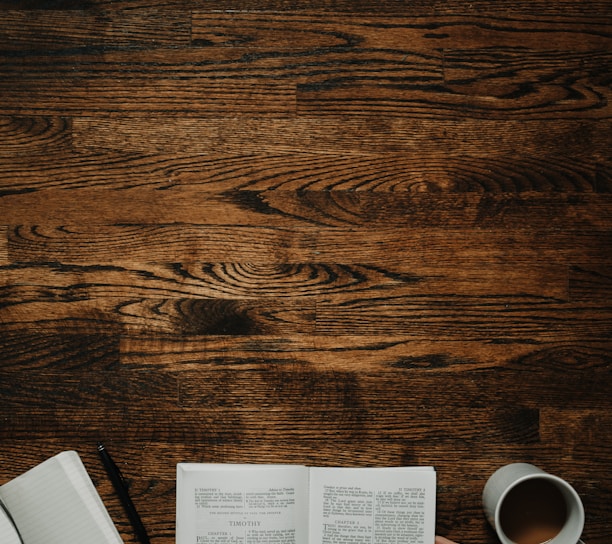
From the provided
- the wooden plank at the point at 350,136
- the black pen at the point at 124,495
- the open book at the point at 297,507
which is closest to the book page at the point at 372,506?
the open book at the point at 297,507

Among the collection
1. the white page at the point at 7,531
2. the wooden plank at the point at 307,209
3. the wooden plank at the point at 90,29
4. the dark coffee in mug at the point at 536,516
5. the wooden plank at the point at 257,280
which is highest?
the wooden plank at the point at 90,29

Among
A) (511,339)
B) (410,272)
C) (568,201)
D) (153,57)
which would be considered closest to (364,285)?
(410,272)

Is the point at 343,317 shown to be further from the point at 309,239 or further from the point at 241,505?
the point at 241,505

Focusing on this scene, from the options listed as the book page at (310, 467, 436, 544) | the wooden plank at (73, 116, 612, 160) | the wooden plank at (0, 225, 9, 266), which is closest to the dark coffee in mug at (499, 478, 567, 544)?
the book page at (310, 467, 436, 544)

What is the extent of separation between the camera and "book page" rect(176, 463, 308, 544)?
911mm

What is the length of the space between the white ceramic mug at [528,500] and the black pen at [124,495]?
19.3 inches

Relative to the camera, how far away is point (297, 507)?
3.00 ft

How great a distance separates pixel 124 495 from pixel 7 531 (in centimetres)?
16

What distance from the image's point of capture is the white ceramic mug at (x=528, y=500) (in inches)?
32.9

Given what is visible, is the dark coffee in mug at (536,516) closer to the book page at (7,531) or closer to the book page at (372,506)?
the book page at (372,506)

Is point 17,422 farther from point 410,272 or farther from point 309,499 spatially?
point 410,272

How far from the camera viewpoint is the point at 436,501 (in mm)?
932

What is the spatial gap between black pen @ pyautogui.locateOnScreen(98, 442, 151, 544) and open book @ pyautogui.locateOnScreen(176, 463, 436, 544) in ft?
Result: 0.17

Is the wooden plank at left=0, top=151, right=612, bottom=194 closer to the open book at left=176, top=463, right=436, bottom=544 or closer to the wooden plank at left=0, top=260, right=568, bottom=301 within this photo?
the wooden plank at left=0, top=260, right=568, bottom=301
